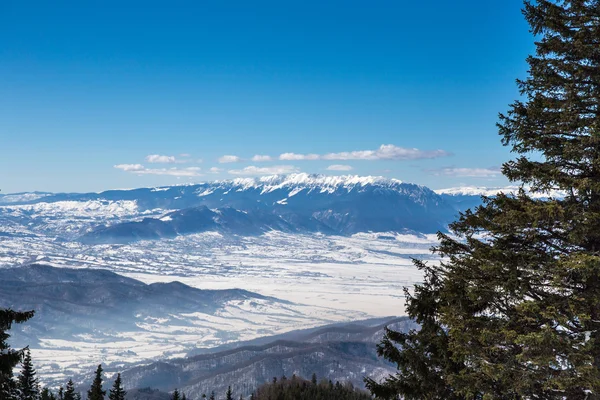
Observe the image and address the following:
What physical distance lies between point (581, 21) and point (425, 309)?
7.55 meters

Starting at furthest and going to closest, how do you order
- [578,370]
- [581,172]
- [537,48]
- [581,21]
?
[537,48]
[581,21]
[581,172]
[578,370]

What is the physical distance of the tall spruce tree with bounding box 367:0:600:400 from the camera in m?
8.68

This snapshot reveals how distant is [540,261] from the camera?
9469 millimetres

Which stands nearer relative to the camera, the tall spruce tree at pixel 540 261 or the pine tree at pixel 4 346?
the tall spruce tree at pixel 540 261

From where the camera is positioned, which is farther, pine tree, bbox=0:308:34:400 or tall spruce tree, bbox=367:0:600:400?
pine tree, bbox=0:308:34:400

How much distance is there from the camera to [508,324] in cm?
934

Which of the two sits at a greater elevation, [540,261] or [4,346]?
[540,261]

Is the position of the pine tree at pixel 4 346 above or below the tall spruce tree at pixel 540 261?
below

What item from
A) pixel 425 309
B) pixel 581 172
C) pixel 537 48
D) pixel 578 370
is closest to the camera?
pixel 578 370

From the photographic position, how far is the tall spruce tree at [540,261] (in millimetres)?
8680

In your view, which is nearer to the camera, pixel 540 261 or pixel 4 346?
pixel 540 261

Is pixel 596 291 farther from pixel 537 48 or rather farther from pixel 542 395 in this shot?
pixel 537 48

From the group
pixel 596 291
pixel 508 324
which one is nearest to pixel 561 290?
pixel 596 291

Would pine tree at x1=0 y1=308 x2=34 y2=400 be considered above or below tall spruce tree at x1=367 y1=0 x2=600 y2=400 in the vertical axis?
below
